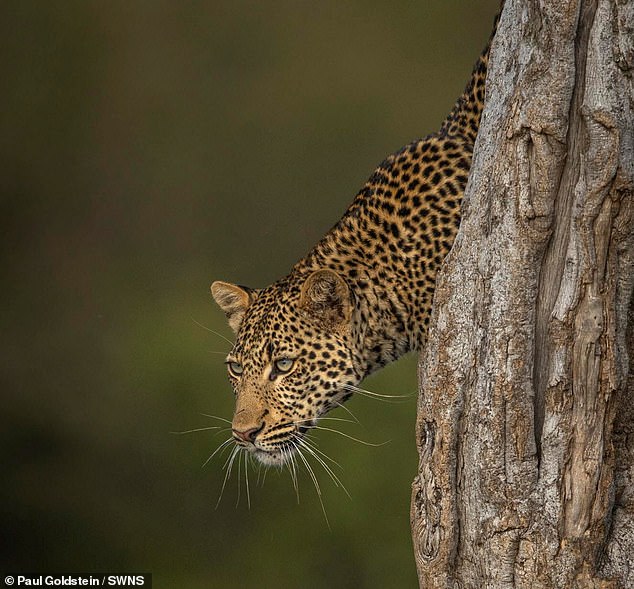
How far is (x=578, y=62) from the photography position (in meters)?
3.93

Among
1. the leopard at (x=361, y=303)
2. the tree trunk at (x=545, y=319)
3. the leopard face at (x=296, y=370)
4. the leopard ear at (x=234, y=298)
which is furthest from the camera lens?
the leopard ear at (x=234, y=298)

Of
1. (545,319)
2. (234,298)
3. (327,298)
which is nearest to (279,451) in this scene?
(327,298)

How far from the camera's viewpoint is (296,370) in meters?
5.61

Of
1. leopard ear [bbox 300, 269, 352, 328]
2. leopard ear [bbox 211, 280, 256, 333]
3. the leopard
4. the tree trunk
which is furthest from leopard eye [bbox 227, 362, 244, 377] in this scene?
the tree trunk

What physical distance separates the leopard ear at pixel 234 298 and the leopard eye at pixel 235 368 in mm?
322

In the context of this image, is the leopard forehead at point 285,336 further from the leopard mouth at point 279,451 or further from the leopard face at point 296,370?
the leopard mouth at point 279,451

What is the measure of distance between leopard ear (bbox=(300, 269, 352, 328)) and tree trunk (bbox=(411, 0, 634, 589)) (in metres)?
1.32

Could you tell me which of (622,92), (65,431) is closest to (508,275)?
(622,92)

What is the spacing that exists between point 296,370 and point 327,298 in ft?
1.20

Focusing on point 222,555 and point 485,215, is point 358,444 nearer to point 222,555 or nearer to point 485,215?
point 222,555

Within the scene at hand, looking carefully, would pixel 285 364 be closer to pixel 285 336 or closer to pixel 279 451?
pixel 285 336

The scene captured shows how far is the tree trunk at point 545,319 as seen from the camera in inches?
153

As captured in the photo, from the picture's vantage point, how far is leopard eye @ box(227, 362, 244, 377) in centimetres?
578

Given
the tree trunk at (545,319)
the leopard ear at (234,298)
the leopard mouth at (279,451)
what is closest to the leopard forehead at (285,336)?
the leopard ear at (234,298)
